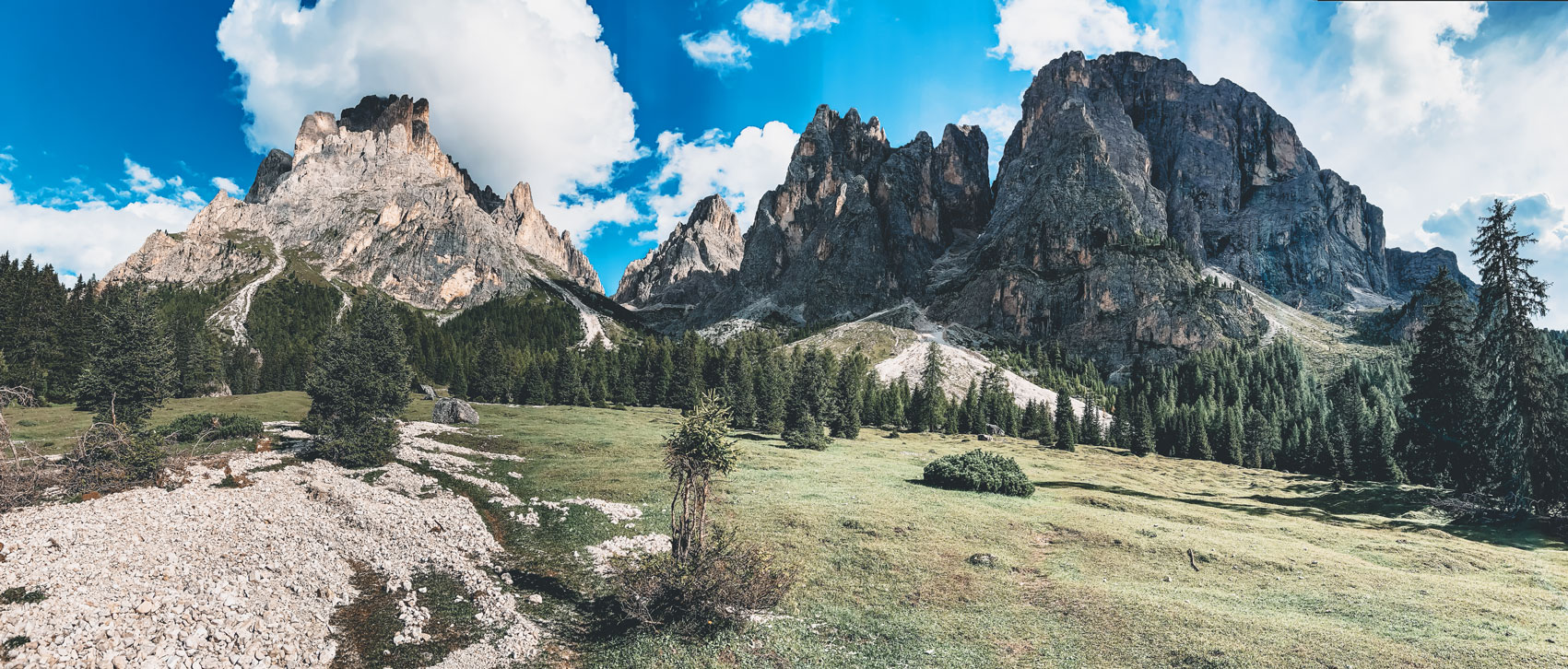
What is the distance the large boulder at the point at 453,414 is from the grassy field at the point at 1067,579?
22.9 m

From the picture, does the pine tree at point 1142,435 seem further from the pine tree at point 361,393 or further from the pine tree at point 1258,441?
the pine tree at point 361,393

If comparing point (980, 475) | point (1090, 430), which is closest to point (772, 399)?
point (980, 475)

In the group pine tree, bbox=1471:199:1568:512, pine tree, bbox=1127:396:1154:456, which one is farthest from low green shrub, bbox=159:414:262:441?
pine tree, bbox=1127:396:1154:456

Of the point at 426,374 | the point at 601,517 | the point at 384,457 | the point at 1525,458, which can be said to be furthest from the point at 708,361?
the point at 1525,458

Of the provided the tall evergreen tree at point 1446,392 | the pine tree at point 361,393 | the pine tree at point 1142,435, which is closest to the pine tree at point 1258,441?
the pine tree at point 1142,435

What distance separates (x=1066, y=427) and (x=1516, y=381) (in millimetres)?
66847

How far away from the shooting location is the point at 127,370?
3591 centimetres

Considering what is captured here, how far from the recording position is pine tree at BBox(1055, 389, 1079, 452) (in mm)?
100062

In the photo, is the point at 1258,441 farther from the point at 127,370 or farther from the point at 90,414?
the point at 90,414

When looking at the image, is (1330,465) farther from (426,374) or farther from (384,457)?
(426,374)

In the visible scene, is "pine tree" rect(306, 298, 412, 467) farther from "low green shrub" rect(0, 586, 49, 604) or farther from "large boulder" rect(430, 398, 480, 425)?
"low green shrub" rect(0, 586, 49, 604)

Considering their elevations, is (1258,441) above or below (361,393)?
above

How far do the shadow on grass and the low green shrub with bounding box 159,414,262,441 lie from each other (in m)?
51.0

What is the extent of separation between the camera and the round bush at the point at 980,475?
41.9 m
